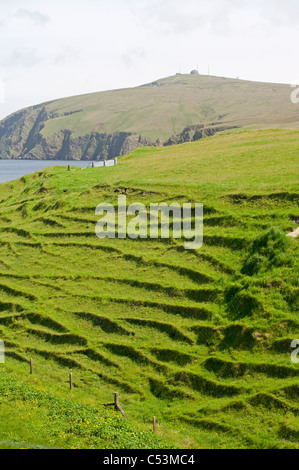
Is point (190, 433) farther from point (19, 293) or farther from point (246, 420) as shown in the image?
point (19, 293)

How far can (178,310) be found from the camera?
89.8ft

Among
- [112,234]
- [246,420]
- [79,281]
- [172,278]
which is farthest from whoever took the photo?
[112,234]

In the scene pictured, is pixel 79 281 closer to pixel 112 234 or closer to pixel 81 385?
pixel 112 234

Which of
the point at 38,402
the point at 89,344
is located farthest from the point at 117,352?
the point at 38,402

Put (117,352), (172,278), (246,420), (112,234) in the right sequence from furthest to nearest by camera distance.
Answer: (112,234)
(172,278)
(117,352)
(246,420)

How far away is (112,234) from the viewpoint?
3791 cm

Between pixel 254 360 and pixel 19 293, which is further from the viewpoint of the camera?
pixel 19 293

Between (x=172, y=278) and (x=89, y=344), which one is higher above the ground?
(x=172, y=278)

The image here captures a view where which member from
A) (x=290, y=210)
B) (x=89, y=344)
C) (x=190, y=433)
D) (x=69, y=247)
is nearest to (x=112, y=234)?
(x=69, y=247)

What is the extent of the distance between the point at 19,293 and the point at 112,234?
927cm

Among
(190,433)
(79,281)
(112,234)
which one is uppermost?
(112,234)

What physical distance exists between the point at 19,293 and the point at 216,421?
19884 mm

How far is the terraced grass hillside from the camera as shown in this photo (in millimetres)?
21031

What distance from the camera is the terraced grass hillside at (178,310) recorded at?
21.0 metres
